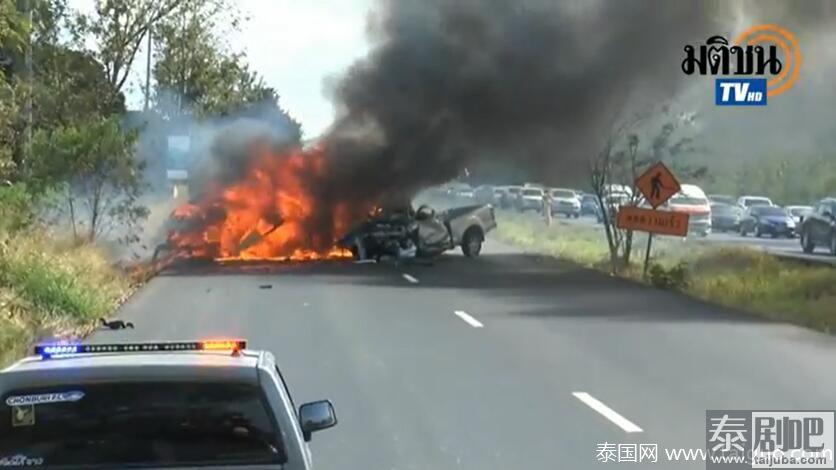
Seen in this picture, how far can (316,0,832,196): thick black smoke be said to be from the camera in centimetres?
3022

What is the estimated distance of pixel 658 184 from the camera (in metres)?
25.0

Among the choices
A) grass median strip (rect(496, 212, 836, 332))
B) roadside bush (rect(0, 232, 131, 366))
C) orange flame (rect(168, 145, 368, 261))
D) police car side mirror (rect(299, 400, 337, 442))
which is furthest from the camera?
orange flame (rect(168, 145, 368, 261))

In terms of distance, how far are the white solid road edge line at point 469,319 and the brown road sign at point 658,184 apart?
685 centimetres

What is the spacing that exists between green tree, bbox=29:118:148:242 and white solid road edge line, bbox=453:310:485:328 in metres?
7.58

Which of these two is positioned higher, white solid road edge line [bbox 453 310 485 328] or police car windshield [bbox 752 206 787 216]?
white solid road edge line [bbox 453 310 485 328]

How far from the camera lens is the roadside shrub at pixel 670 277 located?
24266 millimetres

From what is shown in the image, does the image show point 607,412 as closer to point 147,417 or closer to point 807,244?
point 147,417

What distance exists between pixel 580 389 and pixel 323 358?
319 cm

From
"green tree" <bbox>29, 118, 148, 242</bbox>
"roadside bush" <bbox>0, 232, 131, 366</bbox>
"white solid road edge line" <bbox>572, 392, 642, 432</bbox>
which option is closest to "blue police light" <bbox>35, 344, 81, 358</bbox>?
"white solid road edge line" <bbox>572, 392, 642, 432</bbox>

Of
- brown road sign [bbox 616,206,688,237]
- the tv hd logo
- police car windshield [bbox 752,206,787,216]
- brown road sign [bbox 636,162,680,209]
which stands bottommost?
police car windshield [bbox 752,206,787,216]

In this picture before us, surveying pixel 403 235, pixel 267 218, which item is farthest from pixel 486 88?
pixel 267 218

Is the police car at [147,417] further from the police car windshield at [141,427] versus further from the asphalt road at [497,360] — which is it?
the asphalt road at [497,360]

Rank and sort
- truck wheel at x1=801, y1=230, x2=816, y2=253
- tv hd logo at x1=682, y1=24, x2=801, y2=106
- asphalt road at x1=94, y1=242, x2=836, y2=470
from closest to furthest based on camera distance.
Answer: asphalt road at x1=94, y1=242, x2=836, y2=470
tv hd logo at x1=682, y1=24, x2=801, y2=106
truck wheel at x1=801, y1=230, x2=816, y2=253

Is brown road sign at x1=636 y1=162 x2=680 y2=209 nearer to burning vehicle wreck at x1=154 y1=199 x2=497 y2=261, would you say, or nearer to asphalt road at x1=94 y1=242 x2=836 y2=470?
asphalt road at x1=94 y1=242 x2=836 y2=470
